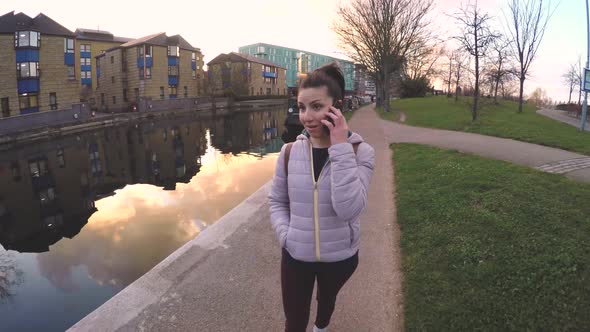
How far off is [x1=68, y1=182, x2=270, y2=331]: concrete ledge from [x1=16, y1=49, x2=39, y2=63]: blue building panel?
35239mm

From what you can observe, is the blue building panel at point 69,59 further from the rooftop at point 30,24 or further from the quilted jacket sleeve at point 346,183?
the quilted jacket sleeve at point 346,183

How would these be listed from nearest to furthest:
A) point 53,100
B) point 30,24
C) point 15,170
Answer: point 15,170, point 30,24, point 53,100

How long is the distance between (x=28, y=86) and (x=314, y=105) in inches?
1505

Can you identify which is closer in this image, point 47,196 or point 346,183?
point 346,183

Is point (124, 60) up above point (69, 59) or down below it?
above

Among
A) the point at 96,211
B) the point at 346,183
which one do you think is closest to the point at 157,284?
the point at 346,183

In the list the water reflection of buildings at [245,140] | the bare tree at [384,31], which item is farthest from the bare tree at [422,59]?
the water reflection of buildings at [245,140]

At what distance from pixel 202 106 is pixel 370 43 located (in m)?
28.3

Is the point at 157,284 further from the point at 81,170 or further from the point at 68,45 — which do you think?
the point at 68,45

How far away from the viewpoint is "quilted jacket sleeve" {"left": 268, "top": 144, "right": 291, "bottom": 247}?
2.43m

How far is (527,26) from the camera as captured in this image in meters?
25.9

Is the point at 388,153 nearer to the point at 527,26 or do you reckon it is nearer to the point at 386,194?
the point at 386,194

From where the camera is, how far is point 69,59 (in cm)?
3556

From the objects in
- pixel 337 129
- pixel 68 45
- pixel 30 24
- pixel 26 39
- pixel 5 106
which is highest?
pixel 30 24
